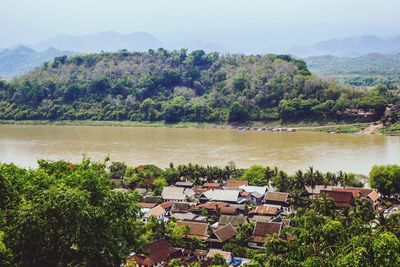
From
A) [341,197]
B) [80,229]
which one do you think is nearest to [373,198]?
[341,197]

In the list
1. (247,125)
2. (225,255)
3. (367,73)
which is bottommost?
(225,255)

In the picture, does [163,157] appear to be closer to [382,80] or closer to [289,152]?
[289,152]

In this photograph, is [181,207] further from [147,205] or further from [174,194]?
[174,194]

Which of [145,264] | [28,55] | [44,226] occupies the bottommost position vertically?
[145,264]

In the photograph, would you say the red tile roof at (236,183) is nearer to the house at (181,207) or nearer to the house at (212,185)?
the house at (212,185)

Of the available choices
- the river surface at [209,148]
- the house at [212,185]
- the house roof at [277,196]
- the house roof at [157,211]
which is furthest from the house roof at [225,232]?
the river surface at [209,148]

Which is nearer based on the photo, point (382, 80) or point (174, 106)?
point (174, 106)

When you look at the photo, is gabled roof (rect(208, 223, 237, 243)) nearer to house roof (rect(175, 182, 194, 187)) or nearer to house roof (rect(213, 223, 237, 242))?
house roof (rect(213, 223, 237, 242))

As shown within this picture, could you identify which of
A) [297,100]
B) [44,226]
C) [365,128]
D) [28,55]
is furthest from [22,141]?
[28,55]
